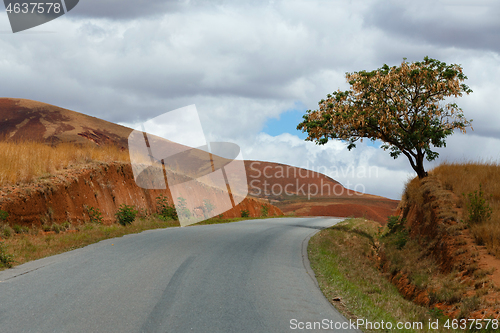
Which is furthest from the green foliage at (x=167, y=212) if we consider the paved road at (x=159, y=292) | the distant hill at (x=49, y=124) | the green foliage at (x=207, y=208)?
the distant hill at (x=49, y=124)

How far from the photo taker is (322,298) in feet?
23.0

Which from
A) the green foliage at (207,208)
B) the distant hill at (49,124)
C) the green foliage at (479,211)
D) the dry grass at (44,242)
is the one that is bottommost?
the green foliage at (207,208)

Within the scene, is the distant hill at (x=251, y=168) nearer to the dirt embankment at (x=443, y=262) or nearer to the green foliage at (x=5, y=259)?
the dirt embankment at (x=443, y=262)

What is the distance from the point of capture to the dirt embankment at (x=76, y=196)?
Result: 1420cm

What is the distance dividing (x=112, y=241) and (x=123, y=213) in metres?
6.72

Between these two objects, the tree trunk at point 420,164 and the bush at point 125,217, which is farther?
the tree trunk at point 420,164

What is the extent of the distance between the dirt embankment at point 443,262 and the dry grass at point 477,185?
0.90 ft

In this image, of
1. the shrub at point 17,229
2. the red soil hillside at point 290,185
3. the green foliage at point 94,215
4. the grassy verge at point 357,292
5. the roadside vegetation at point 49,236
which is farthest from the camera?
the red soil hillside at point 290,185

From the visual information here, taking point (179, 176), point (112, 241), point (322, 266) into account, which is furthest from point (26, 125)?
point (322, 266)

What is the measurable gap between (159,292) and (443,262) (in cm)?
944

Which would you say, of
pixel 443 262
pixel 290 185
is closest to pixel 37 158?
pixel 443 262

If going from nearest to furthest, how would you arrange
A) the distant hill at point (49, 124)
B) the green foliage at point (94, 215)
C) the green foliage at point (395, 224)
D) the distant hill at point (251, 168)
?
1. the green foliage at point (94, 215)
2. the green foliage at point (395, 224)
3. the distant hill at point (251, 168)
4. the distant hill at point (49, 124)

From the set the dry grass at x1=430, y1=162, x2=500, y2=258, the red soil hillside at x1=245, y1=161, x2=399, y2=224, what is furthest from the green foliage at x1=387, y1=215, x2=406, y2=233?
the red soil hillside at x1=245, y1=161, x2=399, y2=224

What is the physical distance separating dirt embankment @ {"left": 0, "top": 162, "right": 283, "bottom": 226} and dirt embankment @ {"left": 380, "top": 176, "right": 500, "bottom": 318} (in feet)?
46.1
